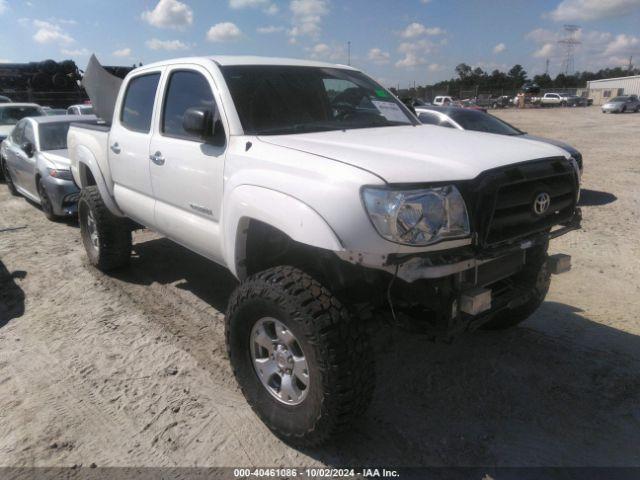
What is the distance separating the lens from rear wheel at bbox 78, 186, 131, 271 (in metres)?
5.11

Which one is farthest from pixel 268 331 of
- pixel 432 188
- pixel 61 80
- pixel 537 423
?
pixel 61 80

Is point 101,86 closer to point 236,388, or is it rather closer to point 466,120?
point 236,388

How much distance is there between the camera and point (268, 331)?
2.88 m

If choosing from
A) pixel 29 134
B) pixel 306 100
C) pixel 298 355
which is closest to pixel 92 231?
pixel 306 100

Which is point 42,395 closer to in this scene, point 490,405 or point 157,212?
point 157,212

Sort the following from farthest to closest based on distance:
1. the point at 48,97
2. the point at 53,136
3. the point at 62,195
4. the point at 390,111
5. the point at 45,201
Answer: the point at 48,97
the point at 53,136
the point at 45,201
the point at 62,195
the point at 390,111

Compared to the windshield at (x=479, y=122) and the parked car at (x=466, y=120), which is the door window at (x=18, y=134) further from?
the windshield at (x=479, y=122)

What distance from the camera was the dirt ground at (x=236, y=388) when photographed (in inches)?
110

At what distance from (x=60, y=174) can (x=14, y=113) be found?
6906 millimetres

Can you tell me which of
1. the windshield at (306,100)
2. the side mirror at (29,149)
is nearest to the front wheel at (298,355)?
the windshield at (306,100)

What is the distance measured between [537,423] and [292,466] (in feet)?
4.82

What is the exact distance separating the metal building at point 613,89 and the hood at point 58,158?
230ft

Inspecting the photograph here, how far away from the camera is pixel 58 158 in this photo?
762cm

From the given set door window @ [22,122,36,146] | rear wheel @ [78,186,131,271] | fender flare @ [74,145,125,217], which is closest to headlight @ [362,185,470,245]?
fender flare @ [74,145,125,217]
